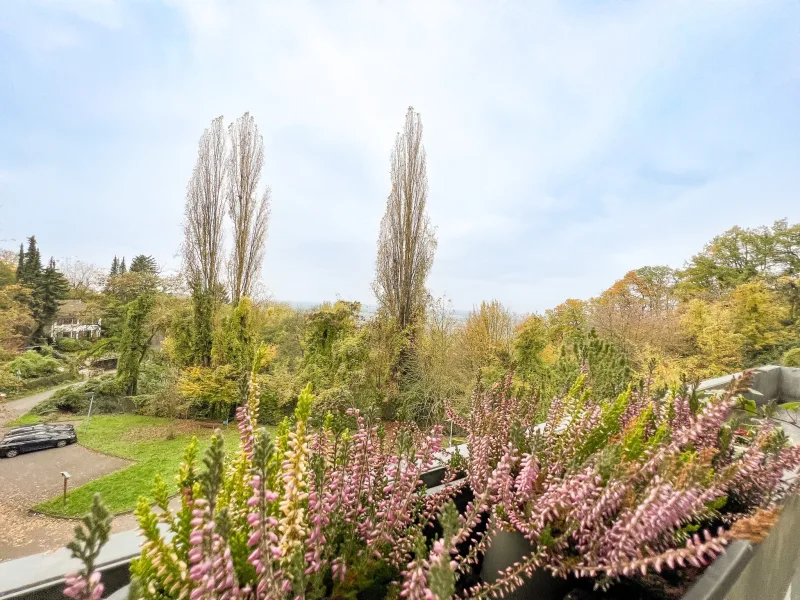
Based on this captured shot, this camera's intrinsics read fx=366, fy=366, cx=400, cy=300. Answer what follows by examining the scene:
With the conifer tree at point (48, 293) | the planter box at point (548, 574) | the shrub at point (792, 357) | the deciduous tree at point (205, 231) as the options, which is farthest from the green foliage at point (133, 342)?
the shrub at point (792, 357)

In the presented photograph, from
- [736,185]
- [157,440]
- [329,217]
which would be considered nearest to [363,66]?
[736,185]

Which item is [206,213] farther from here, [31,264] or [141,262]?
[141,262]

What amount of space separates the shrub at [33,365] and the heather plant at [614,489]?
12.4 m

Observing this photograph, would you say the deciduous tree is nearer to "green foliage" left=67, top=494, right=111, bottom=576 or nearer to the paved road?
the paved road

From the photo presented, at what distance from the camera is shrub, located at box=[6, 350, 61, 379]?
9203 millimetres

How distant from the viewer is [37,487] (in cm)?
649

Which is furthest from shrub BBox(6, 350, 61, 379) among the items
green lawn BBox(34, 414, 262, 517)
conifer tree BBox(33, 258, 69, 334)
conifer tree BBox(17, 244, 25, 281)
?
conifer tree BBox(17, 244, 25, 281)

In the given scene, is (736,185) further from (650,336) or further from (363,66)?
(363,66)

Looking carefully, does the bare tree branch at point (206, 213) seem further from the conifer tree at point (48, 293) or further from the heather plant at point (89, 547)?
the heather plant at point (89, 547)

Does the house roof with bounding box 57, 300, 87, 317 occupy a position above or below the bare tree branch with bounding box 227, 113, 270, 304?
below

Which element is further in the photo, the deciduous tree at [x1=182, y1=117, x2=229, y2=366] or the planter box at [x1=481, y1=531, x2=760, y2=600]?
the deciduous tree at [x1=182, y1=117, x2=229, y2=366]

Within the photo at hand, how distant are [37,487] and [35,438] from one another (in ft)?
4.54

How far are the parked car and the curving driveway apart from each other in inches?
4.9

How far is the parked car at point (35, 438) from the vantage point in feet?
23.5
